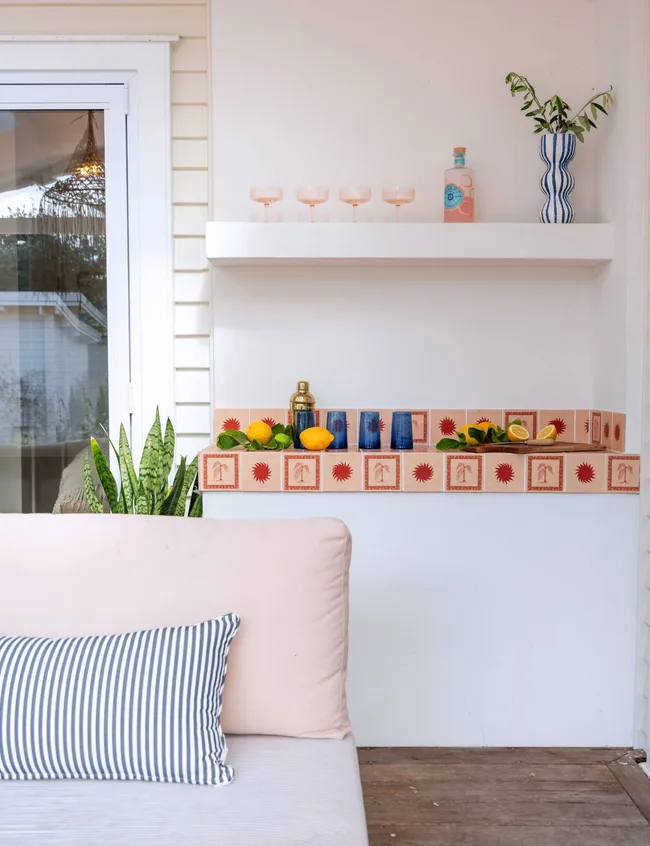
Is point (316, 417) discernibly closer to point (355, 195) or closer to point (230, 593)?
point (355, 195)

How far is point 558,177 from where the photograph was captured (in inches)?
110

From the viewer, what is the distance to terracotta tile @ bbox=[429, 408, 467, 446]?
2988 mm

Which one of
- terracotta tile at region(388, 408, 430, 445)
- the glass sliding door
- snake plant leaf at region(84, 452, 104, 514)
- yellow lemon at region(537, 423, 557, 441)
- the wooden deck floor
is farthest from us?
the glass sliding door

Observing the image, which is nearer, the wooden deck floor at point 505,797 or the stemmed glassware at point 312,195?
the wooden deck floor at point 505,797

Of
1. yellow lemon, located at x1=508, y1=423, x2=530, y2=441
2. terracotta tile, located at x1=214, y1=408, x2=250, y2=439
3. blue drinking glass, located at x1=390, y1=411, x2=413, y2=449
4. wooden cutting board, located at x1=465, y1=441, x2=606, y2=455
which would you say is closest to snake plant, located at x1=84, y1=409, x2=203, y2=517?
terracotta tile, located at x1=214, y1=408, x2=250, y2=439

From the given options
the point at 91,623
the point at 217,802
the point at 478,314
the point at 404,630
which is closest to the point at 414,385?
the point at 478,314

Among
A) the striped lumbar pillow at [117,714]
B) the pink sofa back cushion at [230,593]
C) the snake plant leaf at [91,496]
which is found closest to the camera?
the striped lumbar pillow at [117,714]

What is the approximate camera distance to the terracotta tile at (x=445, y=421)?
2.99m

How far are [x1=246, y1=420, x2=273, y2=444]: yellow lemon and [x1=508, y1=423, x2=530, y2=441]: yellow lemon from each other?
787 mm

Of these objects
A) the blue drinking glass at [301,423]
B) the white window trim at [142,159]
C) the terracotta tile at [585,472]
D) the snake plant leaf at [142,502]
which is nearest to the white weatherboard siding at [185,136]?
the white window trim at [142,159]

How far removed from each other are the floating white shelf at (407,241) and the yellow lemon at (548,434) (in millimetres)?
555

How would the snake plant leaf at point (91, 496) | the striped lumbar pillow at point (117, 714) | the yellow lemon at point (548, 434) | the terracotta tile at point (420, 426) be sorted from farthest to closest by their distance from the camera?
1. the terracotta tile at point (420, 426)
2. the snake plant leaf at point (91, 496)
3. the yellow lemon at point (548, 434)
4. the striped lumbar pillow at point (117, 714)

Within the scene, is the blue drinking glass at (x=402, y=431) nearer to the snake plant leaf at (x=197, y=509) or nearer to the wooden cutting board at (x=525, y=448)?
the wooden cutting board at (x=525, y=448)

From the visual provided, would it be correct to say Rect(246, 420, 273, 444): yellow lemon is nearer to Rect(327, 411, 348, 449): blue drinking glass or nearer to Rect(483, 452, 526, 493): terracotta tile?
Rect(327, 411, 348, 449): blue drinking glass
